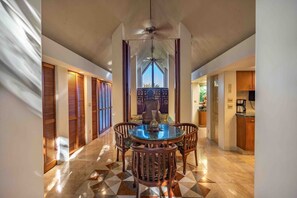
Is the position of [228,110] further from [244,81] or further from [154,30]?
[154,30]

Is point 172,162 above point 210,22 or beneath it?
beneath

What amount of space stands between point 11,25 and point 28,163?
82cm

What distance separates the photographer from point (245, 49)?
2.77m

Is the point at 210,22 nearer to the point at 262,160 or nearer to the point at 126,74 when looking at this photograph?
the point at 126,74

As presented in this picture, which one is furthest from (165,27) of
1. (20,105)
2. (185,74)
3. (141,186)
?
(20,105)

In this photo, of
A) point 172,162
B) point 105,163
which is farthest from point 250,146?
point 105,163

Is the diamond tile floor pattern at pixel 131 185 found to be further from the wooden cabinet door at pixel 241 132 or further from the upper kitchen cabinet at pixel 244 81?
the upper kitchen cabinet at pixel 244 81

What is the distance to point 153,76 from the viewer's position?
10664 millimetres

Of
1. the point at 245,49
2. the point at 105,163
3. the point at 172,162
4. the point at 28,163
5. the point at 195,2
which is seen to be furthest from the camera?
the point at 105,163

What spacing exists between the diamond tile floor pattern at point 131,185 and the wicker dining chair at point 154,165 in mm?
338

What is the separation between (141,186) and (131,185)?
163 millimetres

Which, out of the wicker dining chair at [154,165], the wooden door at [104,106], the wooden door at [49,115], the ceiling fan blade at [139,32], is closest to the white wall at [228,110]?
the ceiling fan blade at [139,32]

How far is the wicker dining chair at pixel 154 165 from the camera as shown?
1.92 metres

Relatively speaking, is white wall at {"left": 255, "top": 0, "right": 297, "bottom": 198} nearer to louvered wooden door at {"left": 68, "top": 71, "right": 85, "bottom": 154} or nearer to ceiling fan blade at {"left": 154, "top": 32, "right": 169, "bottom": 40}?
louvered wooden door at {"left": 68, "top": 71, "right": 85, "bottom": 154}
